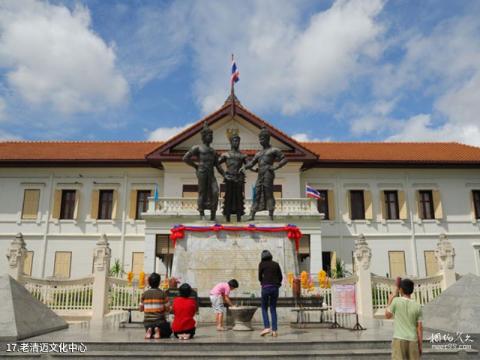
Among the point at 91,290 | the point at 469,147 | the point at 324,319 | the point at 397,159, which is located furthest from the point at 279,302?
the point at 469,147

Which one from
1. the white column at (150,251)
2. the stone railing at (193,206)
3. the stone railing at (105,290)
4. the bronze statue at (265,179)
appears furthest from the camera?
the stone railing at (193,206)

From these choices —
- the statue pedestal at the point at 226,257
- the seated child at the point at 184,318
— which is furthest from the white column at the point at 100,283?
the seated child at the point at 184,318

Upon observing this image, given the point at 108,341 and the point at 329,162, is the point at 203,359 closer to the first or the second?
the point at 108,341

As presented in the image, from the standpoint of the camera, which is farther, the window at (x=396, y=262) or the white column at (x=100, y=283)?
the window at (x=396, y=262)

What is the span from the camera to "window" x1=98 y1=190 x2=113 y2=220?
24.3m

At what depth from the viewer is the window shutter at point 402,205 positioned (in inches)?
943

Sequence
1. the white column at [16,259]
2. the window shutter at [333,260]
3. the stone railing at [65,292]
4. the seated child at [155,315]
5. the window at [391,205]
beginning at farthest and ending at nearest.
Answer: the window at [391,205]
the window shutter at [333,260]
the white column at [16,259]
the stone railing at [65,292]
the seated child at [155,315]

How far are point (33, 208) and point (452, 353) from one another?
23.7m

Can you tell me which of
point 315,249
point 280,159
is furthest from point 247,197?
point 280,159

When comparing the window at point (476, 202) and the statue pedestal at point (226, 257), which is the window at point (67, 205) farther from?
the window at point (476, 202)

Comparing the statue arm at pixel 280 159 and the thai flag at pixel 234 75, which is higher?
the thai flag at pixel 234 75

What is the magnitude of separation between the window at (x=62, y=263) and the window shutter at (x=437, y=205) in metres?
21.4
